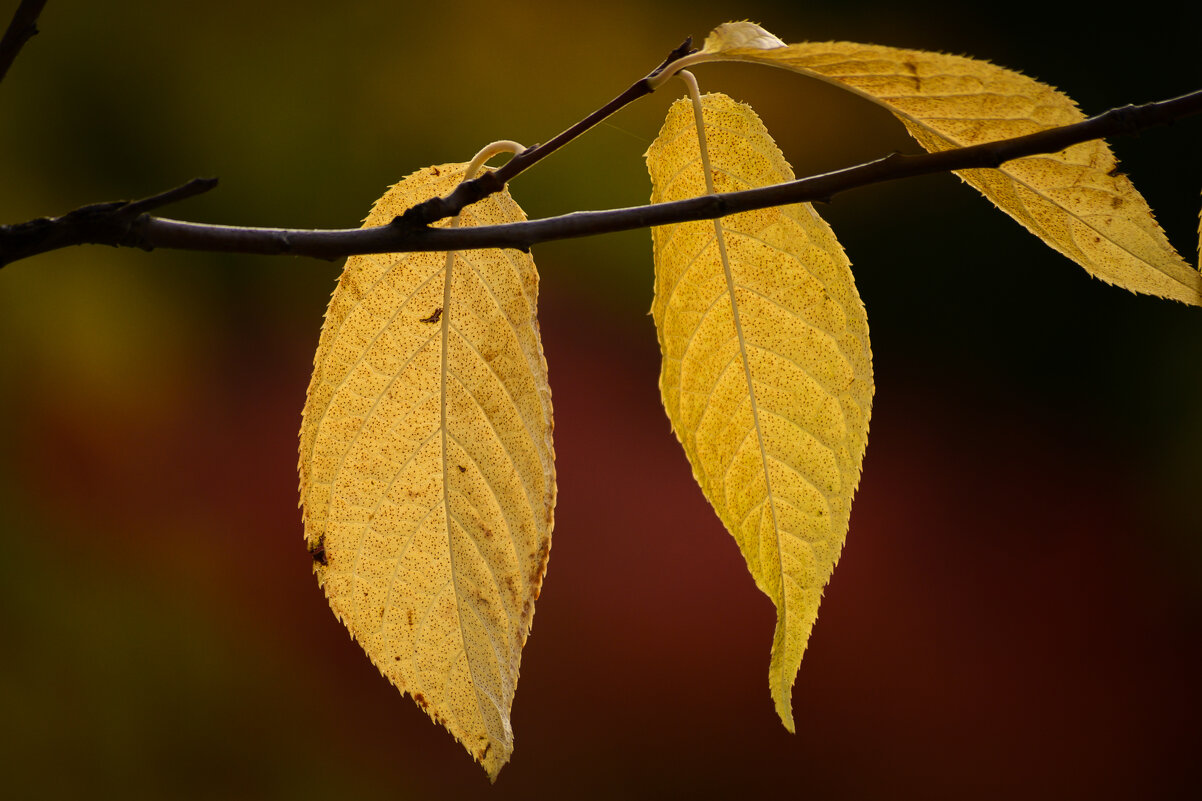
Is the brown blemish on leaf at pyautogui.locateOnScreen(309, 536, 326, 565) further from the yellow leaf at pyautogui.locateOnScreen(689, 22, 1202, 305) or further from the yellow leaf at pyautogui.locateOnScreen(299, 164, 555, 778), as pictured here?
the yellow leaf at pyautogui.locateOnScreen(689, 22, 1202, 305)

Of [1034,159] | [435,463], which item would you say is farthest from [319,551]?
[1034,159]

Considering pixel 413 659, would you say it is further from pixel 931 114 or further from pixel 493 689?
pixel 931 114

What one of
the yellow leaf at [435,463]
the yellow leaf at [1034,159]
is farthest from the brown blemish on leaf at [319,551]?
the yellow leaf at [1034,159]

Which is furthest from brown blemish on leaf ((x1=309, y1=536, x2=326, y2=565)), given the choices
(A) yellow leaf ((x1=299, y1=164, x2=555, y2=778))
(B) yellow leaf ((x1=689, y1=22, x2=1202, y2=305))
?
(B) yellow leaf ((x1=689, y1=22, x2=1202, y2=305))

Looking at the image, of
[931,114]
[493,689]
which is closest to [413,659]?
[493,689]

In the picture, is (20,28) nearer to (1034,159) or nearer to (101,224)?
(101,224)

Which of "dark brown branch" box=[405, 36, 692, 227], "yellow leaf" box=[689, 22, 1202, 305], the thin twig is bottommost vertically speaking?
"yellow leaf" box=[689, 22, 1202, 305]
